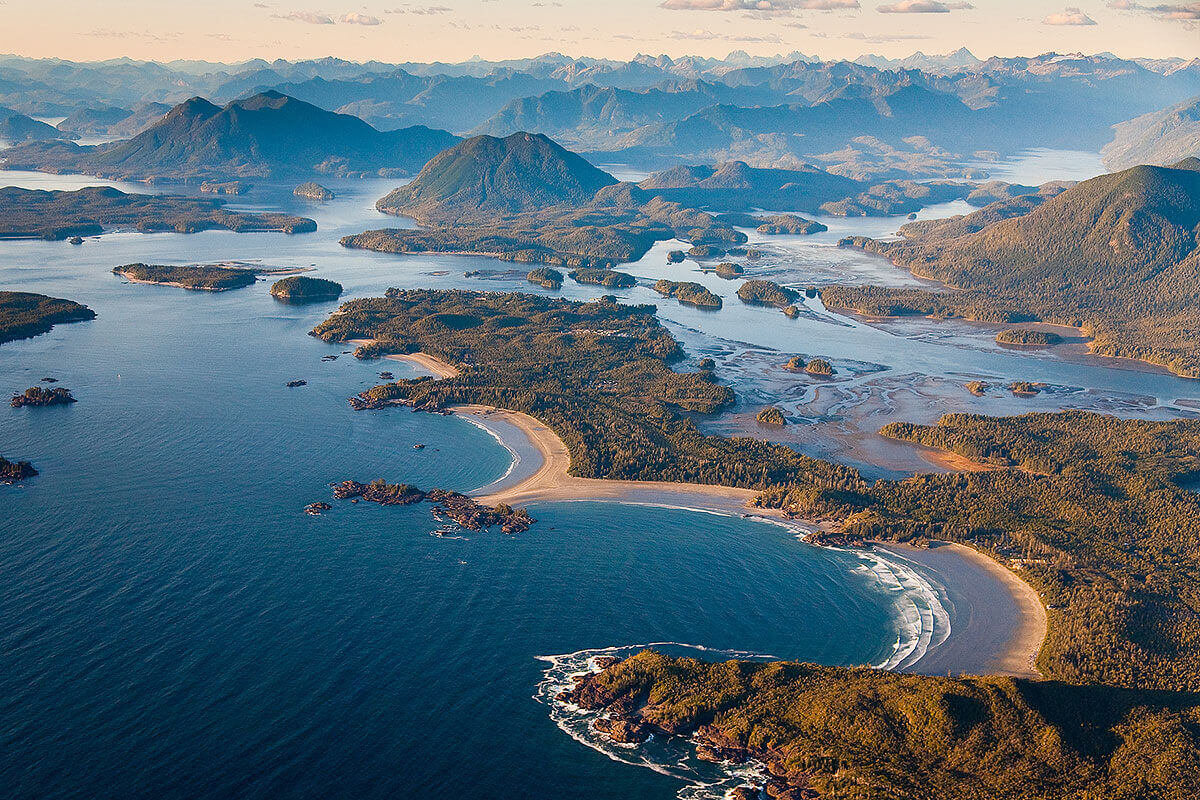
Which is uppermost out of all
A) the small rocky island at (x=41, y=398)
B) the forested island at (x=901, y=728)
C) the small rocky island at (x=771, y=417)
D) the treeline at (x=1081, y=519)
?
the small rocky island at (x=41, y=398)

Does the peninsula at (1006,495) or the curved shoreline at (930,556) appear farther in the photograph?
the curved shoreline at (930,556)

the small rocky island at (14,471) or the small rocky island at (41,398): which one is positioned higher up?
the small rocky island at (41,398)

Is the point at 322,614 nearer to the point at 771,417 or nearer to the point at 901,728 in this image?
the point at 901,728

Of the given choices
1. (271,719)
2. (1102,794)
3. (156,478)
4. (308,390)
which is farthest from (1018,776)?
(308,390)

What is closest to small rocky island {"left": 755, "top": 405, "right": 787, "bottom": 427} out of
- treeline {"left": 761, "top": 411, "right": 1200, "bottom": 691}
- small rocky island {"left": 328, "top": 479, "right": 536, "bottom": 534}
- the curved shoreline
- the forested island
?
treeline {"left": 761, "top": 411, "right": 1200, "bottom": 691}

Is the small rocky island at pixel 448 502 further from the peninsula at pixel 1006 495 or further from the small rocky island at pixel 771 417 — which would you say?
the small rocky island at pixel 771 417

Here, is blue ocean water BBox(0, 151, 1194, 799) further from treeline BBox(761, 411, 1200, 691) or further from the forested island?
treeline BBox(761, 411, 1200, 691)

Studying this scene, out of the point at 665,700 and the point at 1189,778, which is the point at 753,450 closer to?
the point at 665,700

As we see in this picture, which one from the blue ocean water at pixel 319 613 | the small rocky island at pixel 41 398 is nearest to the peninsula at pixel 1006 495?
the blue ocean water at pixel 319 613
